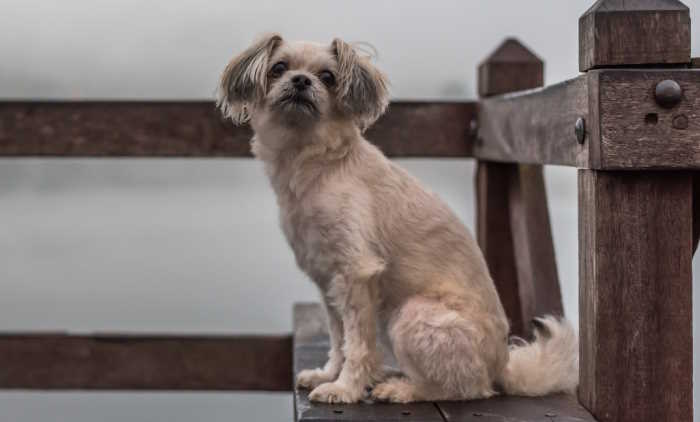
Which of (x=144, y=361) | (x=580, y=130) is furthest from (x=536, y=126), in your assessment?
(x=144, y=361)

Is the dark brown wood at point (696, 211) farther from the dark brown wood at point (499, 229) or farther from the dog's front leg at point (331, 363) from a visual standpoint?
the dark brown wood at point (499, 229)

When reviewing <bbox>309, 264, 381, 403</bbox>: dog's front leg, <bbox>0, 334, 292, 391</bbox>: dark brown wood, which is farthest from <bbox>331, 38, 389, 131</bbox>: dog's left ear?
<bbox>0, 334, 292, 391</bbox>: dark brown wood

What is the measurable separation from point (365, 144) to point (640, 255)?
2.48ft

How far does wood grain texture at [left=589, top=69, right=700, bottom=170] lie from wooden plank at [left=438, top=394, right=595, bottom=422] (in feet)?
1.91

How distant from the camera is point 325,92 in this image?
2385 millimetres

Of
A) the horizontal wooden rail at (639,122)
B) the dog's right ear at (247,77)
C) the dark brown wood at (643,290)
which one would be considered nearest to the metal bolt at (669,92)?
the horizontal wooden rail at (639,122)

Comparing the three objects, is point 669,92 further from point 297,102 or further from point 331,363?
point 331,363

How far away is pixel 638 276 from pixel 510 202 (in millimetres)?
1682

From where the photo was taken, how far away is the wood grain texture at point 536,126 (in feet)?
7.64

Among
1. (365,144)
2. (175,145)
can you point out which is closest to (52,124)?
(175,145)

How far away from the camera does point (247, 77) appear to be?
244 centimetres

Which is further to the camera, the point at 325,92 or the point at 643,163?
the point at 325,92

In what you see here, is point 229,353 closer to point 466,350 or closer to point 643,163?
point 466,350

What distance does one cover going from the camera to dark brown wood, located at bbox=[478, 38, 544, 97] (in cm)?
383
